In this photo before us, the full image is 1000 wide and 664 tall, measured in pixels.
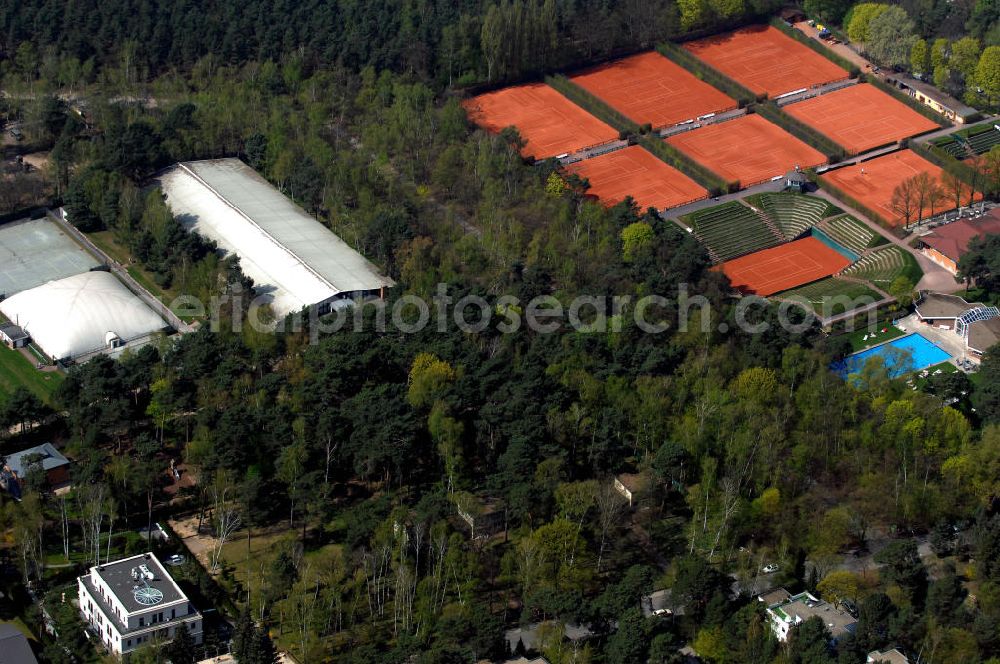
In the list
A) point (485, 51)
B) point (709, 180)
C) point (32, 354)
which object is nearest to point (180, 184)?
point (32, 354)

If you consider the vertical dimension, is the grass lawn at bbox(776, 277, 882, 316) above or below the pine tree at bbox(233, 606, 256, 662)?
below

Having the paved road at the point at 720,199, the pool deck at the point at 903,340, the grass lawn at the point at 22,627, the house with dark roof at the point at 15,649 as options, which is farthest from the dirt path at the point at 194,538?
the paved road at the point at 720,199

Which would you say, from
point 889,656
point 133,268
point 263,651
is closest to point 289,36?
point 133,268

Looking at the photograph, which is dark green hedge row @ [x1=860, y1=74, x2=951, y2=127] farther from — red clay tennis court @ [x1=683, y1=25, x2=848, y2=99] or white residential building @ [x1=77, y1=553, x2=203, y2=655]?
white residential building @ [x1=77, y1=553, x2=203, y2=655]

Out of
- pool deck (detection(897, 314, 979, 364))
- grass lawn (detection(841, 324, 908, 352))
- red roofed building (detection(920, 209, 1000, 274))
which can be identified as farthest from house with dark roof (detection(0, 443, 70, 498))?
red roofed building (detection(920, 209, 1000, 274))

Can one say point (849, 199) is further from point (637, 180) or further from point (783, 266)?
point (637, 180)

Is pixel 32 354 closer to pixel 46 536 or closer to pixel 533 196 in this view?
pixel 46 536

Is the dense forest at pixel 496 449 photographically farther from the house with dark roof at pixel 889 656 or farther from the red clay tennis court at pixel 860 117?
the red clay tennis court at pixel 860 117
